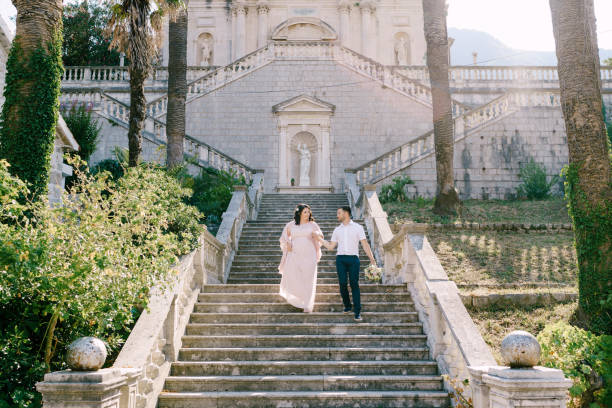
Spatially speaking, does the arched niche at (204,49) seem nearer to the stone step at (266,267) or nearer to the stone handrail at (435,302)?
the stone step at (266,267)

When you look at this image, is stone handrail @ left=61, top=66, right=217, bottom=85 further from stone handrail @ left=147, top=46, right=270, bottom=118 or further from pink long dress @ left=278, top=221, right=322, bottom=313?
pink long dress @ left=278, top=221, right=322, bottom=313

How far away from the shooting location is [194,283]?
8539 millimetres

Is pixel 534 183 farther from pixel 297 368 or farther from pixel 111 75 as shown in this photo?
pixel 111 75

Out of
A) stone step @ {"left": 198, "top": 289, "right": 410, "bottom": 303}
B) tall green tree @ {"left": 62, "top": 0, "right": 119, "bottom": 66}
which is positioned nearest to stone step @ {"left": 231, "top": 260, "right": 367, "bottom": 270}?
stone step @ {"left": 198, "top": 289, "right": 410, "bottom": 303}

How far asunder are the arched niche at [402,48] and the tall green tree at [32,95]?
28.1 m

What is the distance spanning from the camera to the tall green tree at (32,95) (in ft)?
26.0

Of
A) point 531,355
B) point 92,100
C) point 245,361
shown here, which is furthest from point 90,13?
point 531,355

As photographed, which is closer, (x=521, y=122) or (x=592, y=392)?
(x=592, y=392)

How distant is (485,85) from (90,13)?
73.5ft

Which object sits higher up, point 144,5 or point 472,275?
point 144,5

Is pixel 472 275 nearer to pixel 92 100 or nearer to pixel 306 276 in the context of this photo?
pixel 306 276

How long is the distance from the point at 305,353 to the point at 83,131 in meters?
14.2

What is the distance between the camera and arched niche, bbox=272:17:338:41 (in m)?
33.0

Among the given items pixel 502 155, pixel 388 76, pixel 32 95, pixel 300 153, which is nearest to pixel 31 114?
pixel 32 95
